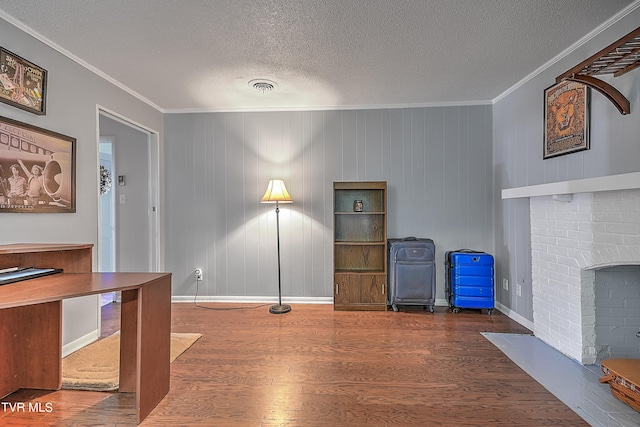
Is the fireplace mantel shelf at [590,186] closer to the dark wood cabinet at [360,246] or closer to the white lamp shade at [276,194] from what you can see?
the dark wood cabinet at [360,246]

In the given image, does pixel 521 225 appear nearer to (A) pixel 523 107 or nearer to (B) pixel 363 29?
(A) pixel 523 107

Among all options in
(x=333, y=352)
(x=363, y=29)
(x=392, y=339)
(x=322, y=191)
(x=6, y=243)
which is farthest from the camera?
(x=322, y=191)

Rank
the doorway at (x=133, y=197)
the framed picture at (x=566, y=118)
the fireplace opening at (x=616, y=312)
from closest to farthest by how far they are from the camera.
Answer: the fireplace opening at (x=616, y=312) → the framed picture at (x=566, y=118) → the doorway at (x=133, y=197)

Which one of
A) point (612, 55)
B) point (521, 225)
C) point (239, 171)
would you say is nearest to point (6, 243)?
point (239, 171)

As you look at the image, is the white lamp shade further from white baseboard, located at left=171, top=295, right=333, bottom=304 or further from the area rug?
the area rug

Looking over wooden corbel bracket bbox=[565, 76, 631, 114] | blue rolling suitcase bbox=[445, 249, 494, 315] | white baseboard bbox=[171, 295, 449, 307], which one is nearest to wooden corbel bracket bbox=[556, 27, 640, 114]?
wooden corbel bracket bbox=[565, 76, 631, 114]

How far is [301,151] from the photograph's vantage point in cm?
359

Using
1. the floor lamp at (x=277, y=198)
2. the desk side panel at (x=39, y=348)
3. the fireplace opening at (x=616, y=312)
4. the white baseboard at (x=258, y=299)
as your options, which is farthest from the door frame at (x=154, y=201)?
the fireplace opening at (x=616, y=312)

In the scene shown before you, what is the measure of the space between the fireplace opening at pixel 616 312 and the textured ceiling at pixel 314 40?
5.72 ft

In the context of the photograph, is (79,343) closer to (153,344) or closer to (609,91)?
(153,344)

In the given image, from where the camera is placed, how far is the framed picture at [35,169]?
6.24 ft

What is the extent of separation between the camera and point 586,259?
6.75ft

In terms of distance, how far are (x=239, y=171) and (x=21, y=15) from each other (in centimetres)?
209

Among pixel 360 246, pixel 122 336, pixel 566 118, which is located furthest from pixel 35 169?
pixel 566 118
